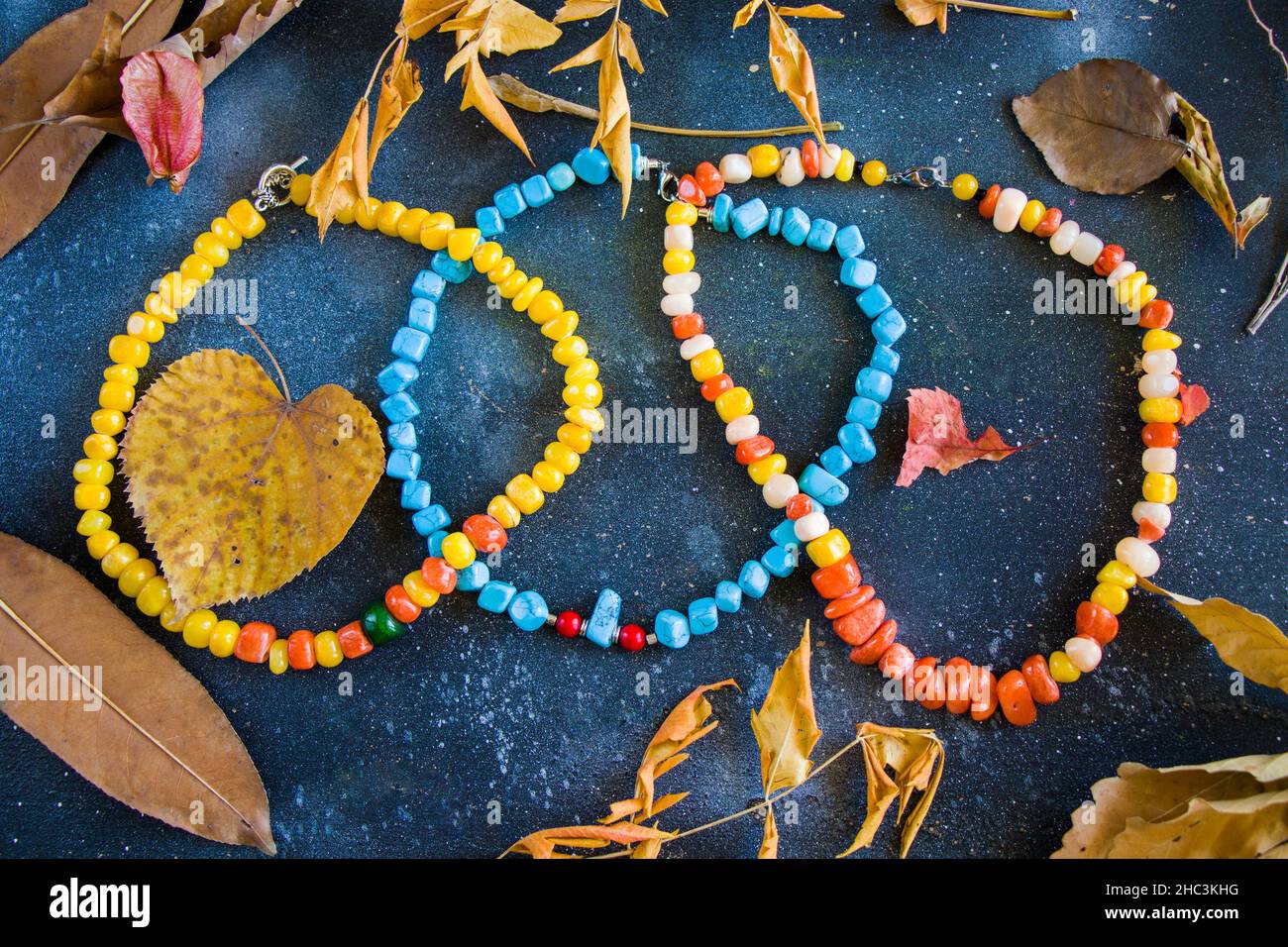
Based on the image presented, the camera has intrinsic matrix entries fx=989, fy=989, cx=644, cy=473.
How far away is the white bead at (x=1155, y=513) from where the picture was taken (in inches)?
42.7

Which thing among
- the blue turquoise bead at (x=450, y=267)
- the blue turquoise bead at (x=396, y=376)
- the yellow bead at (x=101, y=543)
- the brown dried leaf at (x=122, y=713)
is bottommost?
the brown dried leaf at (x=122, y=713)

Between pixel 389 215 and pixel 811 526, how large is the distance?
0.59m

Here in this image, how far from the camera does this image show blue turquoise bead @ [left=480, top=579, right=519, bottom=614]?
42.8 inches

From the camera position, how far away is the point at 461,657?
3.60ft

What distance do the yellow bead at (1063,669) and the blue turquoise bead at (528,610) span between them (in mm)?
560

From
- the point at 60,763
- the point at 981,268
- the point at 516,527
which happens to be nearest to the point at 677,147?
the point at 981,268

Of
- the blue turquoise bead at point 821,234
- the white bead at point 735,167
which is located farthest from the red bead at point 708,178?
the blue turquoise bead at point 821,234

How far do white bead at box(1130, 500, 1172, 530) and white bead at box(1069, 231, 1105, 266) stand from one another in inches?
11.1

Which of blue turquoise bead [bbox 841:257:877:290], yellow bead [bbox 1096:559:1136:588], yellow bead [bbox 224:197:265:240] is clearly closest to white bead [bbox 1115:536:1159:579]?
yellow bead [bbox 1096:559:1136:588]

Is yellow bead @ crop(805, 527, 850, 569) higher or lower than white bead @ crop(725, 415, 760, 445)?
lower

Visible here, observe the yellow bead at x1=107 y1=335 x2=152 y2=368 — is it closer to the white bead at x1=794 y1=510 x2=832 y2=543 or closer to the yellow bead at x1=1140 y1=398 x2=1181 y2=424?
the white bead at x1=794 y1=510 x2=832 y2=543

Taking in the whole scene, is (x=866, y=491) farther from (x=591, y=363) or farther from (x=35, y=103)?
(x=35, y=103)

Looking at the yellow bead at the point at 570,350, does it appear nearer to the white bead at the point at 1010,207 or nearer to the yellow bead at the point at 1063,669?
the white bead at the point at 1010,207

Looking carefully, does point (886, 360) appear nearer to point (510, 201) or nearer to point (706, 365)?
point (706, 365)
